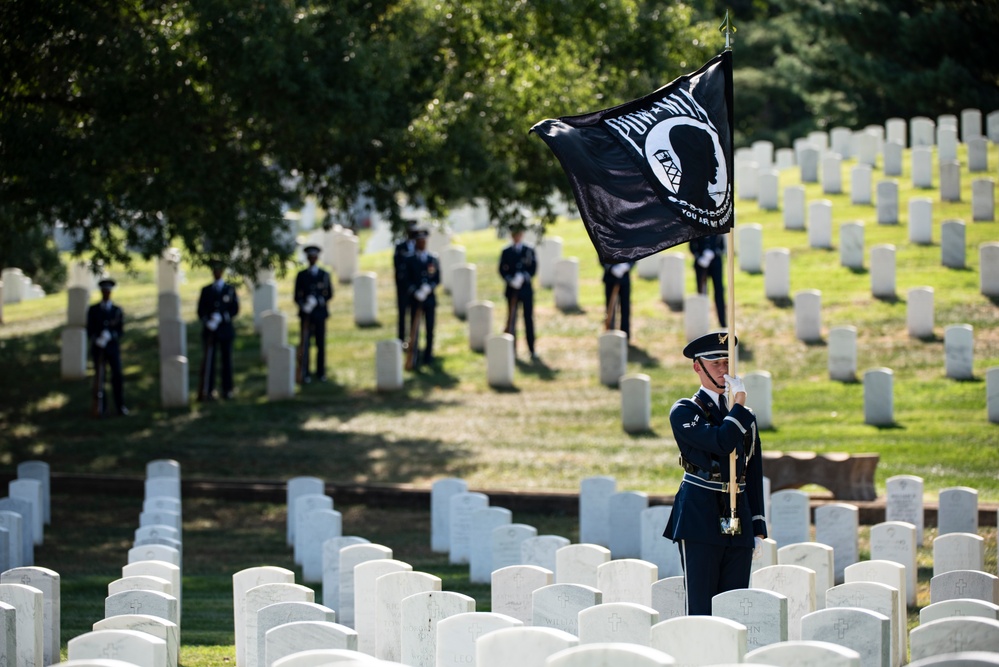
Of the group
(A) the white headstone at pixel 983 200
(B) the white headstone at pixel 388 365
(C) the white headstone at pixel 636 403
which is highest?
(A) the white headstone at pixel 983 200

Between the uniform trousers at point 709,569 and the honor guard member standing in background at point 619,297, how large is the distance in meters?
11.1

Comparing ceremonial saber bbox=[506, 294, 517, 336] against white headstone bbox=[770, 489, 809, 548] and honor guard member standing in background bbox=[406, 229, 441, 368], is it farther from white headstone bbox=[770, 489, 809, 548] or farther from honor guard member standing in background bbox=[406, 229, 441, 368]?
white headstone bbox=[770, 489, 809, 548]

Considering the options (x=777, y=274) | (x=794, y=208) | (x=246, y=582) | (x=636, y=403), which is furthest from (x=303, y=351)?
(x=246, y=582)

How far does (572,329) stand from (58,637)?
12634 millimetres

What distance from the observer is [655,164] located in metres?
7.38

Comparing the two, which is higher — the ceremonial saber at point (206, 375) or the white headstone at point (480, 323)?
the white headstone at point (480, 323)

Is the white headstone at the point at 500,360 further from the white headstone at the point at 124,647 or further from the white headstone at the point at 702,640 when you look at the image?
the white headstone at the point at 702,640

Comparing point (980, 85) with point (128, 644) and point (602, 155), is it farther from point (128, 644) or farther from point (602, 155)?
point (128, 644)

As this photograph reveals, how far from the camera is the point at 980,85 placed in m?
29.9

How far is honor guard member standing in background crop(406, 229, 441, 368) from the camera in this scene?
18438mm

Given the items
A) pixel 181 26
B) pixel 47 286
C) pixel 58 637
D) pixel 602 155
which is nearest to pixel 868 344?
pixel 181 26

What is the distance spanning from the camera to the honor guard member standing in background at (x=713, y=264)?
59.7 ft

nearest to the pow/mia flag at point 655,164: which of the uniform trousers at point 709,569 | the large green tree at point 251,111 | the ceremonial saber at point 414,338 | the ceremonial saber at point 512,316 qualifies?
the uniform trousers at point 709,569

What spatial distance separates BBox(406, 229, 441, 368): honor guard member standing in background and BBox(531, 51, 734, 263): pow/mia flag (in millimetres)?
10912
